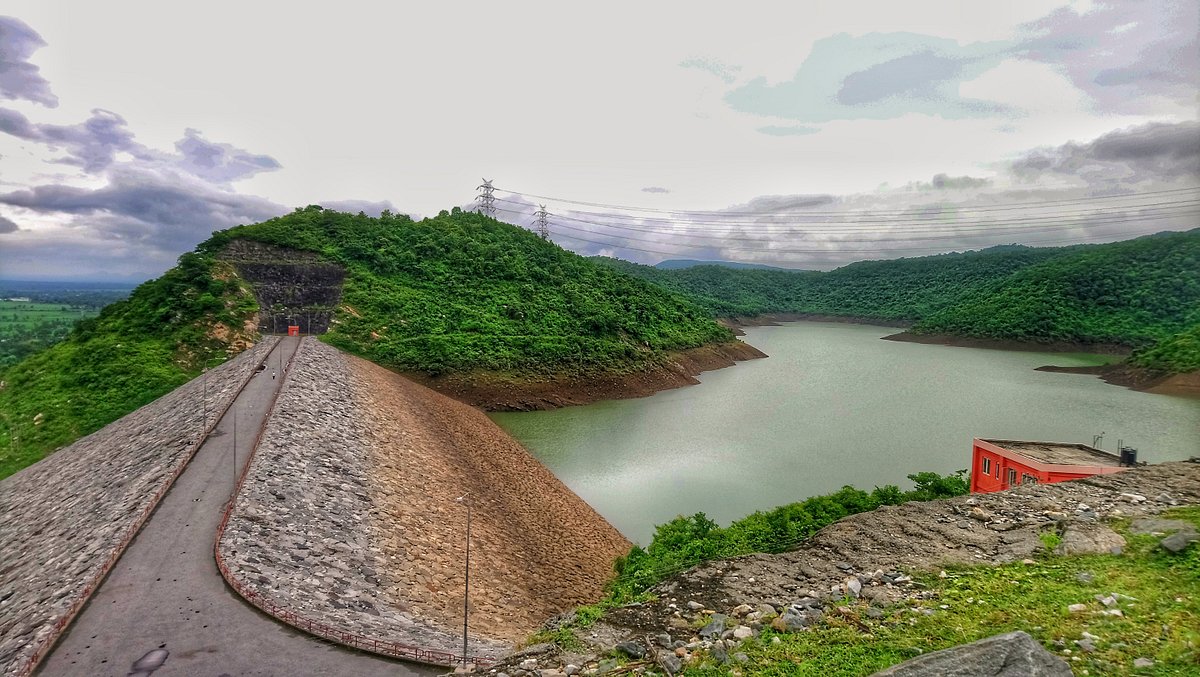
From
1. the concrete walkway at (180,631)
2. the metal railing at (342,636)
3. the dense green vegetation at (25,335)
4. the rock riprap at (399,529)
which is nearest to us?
the concrete walkway at (180,631)

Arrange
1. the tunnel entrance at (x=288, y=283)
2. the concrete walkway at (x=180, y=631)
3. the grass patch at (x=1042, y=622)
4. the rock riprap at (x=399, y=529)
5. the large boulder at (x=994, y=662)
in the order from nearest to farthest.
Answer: the large boulder at (x=994, y=662)
the grass patch at (x=1042, y=622)
the concrete walkway at (x=180, y=631)
the rock riprap at (x=399, y=529)
the tunnel entrance at (x=288, y=283)

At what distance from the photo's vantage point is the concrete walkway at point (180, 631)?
7289 millimetres

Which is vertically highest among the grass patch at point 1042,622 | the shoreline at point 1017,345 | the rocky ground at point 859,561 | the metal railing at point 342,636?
the grass patch at point 1042,622

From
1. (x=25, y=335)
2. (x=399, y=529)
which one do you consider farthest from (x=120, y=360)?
(x=25, y=335)

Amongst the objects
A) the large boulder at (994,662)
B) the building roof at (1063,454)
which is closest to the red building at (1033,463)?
the building roof at (1063,454)

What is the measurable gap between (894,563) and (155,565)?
12.9 meters

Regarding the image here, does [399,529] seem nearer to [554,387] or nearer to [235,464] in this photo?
[235,464]

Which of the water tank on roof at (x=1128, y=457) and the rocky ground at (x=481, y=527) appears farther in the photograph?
the water tank on roof at (x=1128, y=457)

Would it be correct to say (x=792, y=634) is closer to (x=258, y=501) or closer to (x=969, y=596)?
(x=969, y=596)

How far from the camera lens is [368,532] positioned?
40.6 ft

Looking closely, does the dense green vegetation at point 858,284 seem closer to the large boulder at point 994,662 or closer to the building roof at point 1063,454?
the building roof at point 1063,454

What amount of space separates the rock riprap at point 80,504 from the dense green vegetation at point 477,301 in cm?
1547

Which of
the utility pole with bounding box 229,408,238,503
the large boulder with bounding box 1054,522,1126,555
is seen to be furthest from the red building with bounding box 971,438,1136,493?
the utility pole with bounding box 229,408,238,503

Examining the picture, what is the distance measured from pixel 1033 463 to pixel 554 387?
27.2 meters
